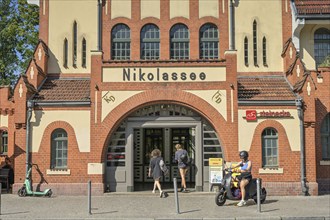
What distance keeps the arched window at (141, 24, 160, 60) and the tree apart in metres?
9.40

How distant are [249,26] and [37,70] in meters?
9.77

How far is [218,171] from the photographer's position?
55.3 ft

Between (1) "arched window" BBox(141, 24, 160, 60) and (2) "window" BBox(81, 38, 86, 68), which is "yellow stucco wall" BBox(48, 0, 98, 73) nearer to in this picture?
(2) "window" BBox(81, 38, 86, 68)

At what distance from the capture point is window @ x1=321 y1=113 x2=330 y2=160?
1811 centimetres

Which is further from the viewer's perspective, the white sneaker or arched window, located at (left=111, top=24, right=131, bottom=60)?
arched window, located at (left=111, top=24, right=131, bottom=60)

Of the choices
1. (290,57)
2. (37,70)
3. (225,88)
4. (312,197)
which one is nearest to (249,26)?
(290,57)

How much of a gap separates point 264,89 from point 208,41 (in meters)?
3.60

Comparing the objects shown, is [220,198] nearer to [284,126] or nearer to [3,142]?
[284,126]

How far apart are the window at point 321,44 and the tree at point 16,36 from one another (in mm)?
16270

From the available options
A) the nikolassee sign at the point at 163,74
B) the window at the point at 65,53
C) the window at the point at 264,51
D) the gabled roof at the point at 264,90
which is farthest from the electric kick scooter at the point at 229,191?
Result: the window at the point at 65,53

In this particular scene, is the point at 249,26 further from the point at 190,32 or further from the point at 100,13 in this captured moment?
the point at 100,13

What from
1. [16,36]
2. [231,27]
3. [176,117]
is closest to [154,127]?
[176,117]

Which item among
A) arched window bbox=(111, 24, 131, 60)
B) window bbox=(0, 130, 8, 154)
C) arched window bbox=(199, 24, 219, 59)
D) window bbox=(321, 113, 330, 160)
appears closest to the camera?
window bbox=(321, 113, 330, 160)

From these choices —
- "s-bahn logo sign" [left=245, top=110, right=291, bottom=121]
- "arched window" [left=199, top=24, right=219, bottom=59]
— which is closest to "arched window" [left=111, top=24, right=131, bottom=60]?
"arched window" [left=199, top=24, right=219, bottom=59]
